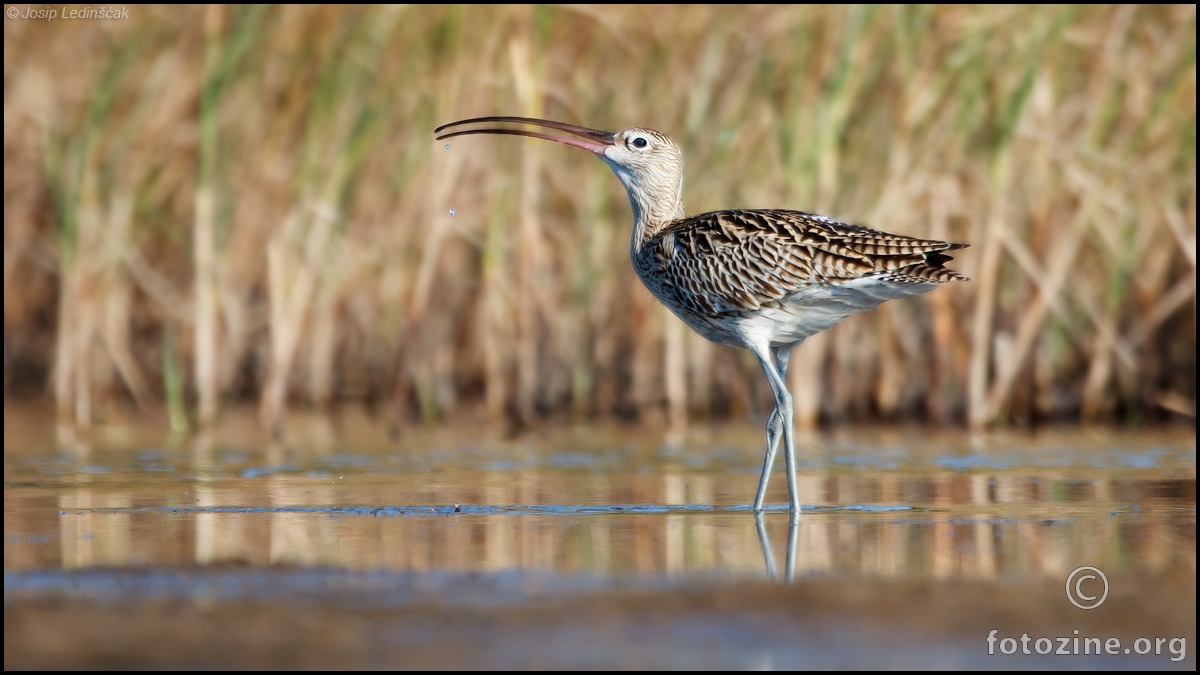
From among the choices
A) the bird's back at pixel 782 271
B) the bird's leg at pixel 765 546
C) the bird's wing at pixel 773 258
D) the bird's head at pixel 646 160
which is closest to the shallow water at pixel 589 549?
the bird's leg at pixel 765 546

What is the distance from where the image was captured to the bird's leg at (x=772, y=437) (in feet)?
22.5

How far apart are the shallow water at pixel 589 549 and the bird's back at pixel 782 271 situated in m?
0.81

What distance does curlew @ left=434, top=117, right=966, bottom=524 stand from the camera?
6.88 metres

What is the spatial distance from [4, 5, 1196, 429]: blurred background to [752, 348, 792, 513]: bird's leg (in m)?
2.44

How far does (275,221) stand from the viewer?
11.6 metres

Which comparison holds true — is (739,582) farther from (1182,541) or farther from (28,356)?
(28,356)

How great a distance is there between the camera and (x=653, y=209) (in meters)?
8.17

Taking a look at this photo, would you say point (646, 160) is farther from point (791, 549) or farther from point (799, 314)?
point (791, 549)

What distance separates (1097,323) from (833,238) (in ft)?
12.6

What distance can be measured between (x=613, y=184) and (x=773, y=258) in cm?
384

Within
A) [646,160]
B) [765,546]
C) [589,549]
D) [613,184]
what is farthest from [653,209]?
[589,549]

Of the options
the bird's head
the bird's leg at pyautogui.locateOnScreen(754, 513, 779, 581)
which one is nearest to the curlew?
the bird's leg at pyautogui.locateOnScreen(754, 513, 779, 581)

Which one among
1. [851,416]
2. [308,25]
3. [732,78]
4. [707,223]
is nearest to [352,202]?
[308,25]

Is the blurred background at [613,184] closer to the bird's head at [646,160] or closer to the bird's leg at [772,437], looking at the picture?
the bird's head at [646,160]
